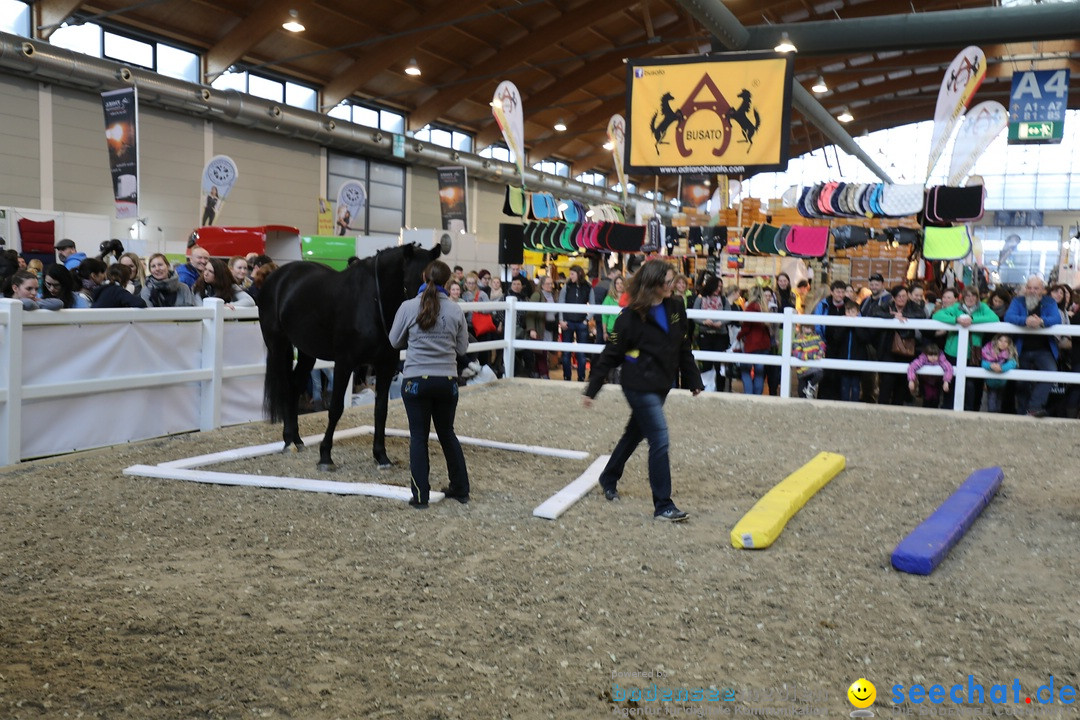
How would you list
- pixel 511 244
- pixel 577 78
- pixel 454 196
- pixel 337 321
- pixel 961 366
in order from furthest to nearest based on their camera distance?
1. pixel 577 78
2. pixel 454 196
3. pixel 511 244
4. pixel 961 366
5. pixel 337 321

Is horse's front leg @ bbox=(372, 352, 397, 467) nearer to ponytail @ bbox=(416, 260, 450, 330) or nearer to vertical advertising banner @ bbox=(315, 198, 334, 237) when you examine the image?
ponytail @ bbox=(416, 260, 450, 330)

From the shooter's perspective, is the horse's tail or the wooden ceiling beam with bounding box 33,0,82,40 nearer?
the horse's tail

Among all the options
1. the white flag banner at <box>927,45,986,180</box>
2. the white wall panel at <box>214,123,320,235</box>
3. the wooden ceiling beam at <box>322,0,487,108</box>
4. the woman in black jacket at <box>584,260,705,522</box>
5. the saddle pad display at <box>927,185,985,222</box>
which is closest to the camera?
the woman in black jacket at <box>584,260,705,522</box>

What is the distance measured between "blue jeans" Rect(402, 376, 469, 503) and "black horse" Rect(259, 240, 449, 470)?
0.87 meters

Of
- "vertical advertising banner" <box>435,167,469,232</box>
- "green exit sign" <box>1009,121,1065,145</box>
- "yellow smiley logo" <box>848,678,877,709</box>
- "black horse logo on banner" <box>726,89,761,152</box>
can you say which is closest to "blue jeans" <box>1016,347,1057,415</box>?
"black horse logo on banner" <box>726,89,761,152</box>

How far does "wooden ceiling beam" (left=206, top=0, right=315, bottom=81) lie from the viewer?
708 inches

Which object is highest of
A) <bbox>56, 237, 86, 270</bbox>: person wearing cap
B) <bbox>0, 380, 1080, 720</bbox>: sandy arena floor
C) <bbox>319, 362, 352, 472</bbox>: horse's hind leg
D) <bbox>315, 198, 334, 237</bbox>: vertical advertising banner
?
<bbox>315, 198, 334, 237</bbox>: vertical advertising banner

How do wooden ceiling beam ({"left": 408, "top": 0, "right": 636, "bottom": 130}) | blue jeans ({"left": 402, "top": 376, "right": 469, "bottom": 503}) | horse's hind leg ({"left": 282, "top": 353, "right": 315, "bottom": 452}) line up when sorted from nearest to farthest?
blue jeans ({"left": 402, "top": 376, "right": 469, "bottom": 503}), horse's hind leg ({"left": 282, "top": 353, "right": 315, "bottom": 452}), wooden ceiling beam ({"left": 408, "top": 0, "right": 636, "bottom": 130})

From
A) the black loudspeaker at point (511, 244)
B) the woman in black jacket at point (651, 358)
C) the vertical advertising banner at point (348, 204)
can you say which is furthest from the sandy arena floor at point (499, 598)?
the vertical advertising banner at point (348, 204)

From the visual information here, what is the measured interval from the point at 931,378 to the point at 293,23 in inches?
593

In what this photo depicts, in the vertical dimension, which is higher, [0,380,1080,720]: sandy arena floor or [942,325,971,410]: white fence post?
[942,325,971,410]: white fence post

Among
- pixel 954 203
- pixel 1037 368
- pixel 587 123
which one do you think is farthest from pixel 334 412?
pixel 587 123

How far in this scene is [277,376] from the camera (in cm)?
666

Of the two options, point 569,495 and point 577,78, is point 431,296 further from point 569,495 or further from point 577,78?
point 577,78
